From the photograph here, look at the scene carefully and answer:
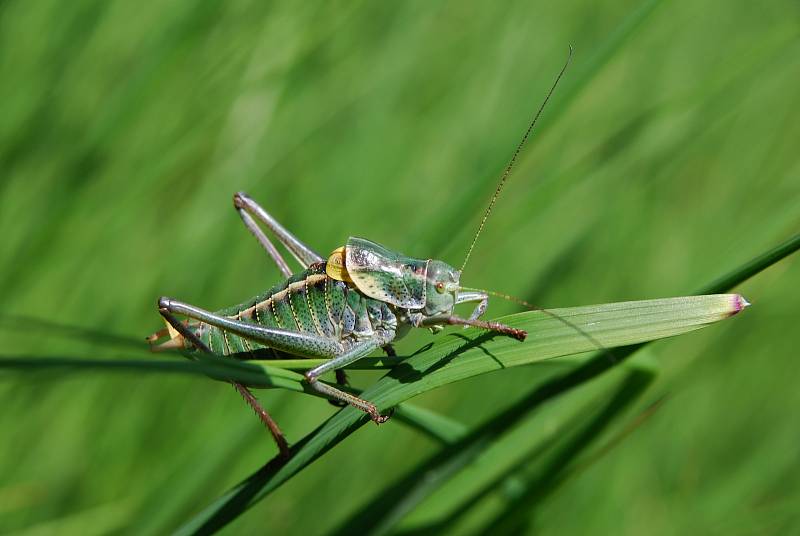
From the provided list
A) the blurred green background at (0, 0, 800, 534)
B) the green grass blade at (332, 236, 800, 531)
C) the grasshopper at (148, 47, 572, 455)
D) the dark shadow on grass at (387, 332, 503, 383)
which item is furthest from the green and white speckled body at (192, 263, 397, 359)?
Result: the dark shadow on grass at (387, 332, 503, 383)

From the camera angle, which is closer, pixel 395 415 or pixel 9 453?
pixel 395 415

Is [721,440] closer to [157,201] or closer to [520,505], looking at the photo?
[520,505]

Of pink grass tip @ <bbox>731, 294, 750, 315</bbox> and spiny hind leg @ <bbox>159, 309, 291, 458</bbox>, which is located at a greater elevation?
spiny hind leg @ <bbox>159, 309, 291, 458</bbox>

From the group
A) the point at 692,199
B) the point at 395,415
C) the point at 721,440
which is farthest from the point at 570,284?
the point at 395,415

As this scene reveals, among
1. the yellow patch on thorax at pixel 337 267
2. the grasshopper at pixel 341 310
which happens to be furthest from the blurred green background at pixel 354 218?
the yellow patch on thorax at pixel 337 267

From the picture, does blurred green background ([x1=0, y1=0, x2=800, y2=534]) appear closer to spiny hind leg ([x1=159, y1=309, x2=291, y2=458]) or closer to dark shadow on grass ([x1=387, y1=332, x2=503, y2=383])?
spiny hind leg ([x1=159, y1=309, x2=291, y2=458])

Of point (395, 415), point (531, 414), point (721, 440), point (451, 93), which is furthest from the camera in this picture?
point (451, 93)

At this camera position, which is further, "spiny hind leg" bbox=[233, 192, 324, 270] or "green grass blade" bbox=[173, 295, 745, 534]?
"spiny hind leg" bbox=[233, 192, 324, 270]

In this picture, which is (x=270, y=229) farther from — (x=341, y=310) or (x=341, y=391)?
(x=341, y=391)
